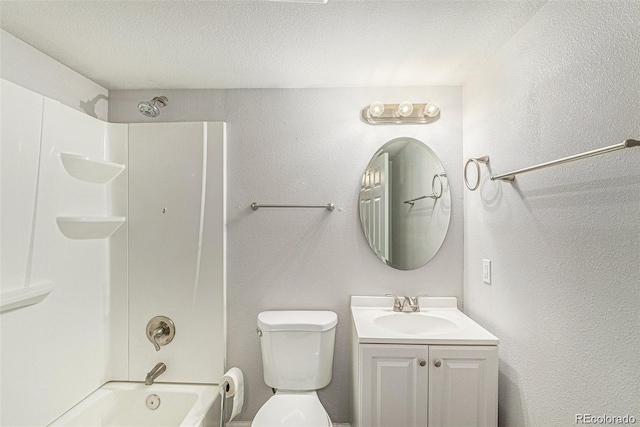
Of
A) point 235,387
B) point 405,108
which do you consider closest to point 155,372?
point 235,387

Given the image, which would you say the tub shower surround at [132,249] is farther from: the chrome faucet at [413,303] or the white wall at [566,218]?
the white wall at [566,218]

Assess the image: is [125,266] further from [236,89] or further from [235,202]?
[236,89]

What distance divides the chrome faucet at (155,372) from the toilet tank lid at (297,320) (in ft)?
2.39

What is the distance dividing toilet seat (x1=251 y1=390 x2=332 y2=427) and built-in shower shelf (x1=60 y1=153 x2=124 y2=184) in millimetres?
1618

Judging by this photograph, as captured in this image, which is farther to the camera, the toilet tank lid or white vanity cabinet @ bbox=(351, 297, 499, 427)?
the toilet tank lid

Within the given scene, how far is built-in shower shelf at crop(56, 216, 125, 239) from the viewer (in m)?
1.61

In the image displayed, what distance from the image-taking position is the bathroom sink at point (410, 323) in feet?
5.86

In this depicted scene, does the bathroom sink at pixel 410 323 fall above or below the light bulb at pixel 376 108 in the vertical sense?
below

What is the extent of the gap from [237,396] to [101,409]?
789mm

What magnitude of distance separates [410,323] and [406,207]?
2.35ft

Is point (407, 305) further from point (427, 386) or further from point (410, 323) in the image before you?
point (427, 386)

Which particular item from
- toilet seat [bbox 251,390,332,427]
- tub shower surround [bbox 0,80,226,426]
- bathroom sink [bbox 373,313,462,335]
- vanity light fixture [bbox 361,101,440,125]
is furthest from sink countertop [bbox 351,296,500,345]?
vanity light fixture [bbox 361,101,440,125]

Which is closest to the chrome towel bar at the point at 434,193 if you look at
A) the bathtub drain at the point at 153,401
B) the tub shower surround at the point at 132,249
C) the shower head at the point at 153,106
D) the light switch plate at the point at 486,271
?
the light switch plate at the point at 486,271

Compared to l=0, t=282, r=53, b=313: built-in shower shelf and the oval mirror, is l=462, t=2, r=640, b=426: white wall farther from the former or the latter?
l=0, t=282, r=53, b=313: built-in shower shelf
